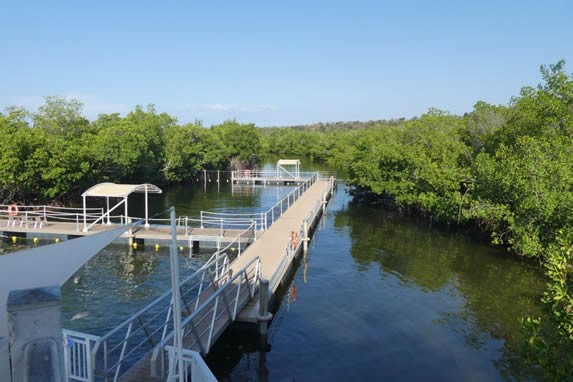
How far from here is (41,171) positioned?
104 feet

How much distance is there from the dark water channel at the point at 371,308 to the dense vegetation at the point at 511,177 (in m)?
1.74

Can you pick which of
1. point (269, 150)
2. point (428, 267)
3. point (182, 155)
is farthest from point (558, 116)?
point (269, 150)

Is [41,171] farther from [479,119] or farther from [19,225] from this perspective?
[479,119]

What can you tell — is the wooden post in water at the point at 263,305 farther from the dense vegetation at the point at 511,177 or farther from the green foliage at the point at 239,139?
the green foliage at the point at 239,139

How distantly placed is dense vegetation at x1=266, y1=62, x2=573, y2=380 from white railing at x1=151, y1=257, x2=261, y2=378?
6.04 m

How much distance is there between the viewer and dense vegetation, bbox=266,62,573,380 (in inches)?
344

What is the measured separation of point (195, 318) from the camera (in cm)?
1136

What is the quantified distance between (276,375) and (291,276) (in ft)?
26.4

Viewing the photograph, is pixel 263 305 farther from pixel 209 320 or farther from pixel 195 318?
pixel 195 318

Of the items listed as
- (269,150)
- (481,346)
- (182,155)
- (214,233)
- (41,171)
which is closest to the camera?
(481,346)

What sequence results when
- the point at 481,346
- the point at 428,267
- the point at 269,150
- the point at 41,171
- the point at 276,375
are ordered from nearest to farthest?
the point at 276,375 → the point at 481,346 → the point at 428,267 → the point at 41,171 → the point at 269,150

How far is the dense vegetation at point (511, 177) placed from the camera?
8.74m

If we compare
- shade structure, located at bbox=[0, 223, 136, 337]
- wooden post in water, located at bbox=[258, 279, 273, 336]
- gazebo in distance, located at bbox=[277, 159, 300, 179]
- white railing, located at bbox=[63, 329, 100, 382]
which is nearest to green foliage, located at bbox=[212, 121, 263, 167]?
gazebo in distance, located at bbox=[277, 159, 300, 179]

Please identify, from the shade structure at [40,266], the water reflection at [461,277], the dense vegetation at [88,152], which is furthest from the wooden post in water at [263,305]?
the dense vegetation at [88,152]
